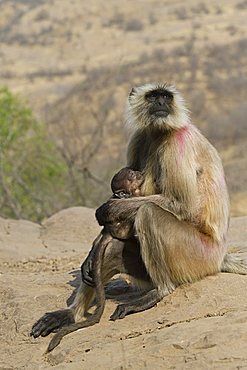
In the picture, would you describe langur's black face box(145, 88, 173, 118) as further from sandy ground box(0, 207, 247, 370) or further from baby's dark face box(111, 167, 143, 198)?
sandy ground box(0, 207, 247, 370)

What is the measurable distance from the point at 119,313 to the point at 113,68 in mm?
21592

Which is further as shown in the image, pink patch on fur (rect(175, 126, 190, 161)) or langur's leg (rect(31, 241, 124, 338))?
langur's leg (rect(31, 241, 124, 338))

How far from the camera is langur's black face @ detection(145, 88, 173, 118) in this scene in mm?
5098

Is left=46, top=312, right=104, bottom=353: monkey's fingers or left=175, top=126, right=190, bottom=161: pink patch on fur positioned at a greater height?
left=175, top=126, right=190, bottom=161: pink patch on fur

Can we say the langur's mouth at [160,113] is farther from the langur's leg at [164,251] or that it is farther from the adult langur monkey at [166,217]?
the langur's leg at [164,251]

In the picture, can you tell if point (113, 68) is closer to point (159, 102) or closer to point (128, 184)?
point (159, 102)

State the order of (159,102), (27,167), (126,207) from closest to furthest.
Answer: (126,207) → (159,102) → (27,167)

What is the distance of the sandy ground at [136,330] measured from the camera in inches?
163

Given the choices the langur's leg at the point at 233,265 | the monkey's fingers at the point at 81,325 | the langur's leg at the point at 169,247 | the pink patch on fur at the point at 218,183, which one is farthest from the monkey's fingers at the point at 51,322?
the pink patch on fur at the point at 218,183

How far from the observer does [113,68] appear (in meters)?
25.9

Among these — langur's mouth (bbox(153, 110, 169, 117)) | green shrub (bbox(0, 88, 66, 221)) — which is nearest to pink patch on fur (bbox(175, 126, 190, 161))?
langur's mouth (bbox(153, 110, 169, 117))

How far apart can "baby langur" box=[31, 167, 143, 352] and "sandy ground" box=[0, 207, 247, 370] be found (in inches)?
2.0

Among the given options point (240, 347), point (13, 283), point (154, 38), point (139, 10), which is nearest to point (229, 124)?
point (154, 38)

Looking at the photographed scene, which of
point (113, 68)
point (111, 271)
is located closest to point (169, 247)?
point (111, 271)
